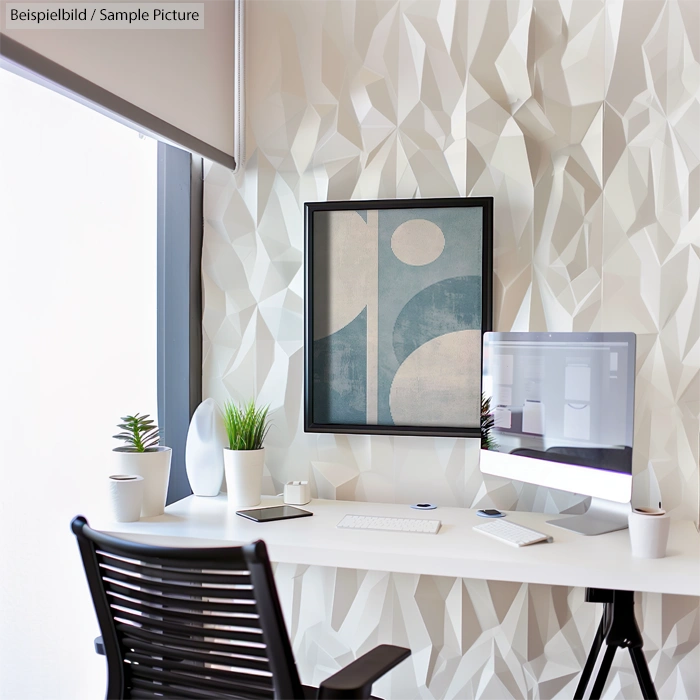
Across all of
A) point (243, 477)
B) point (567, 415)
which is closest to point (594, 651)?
point (567, 415)

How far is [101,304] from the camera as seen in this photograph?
7.75 ft

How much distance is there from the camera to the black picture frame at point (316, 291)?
231 cm

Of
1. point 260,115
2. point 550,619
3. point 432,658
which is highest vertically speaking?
point 260,115

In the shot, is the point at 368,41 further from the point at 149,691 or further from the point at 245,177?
the point at 149,691

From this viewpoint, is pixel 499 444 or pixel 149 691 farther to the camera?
pixel 499 444

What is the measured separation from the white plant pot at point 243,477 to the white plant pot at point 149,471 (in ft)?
0.71

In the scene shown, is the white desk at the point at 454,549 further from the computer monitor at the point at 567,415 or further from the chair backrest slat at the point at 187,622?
the chair backrest slat at the point at 187,622

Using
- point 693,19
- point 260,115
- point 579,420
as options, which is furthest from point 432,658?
point 693,19

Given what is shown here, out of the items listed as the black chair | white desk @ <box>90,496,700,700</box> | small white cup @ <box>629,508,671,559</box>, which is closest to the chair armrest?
the black chair

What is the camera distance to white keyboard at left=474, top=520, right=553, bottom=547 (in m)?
1.90

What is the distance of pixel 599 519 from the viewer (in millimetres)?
2086

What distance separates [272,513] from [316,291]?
30.5 inches

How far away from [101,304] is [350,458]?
988 mm

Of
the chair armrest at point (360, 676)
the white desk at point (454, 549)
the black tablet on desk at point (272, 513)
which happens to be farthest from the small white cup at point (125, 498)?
the chair armrest at point (360, 676)
